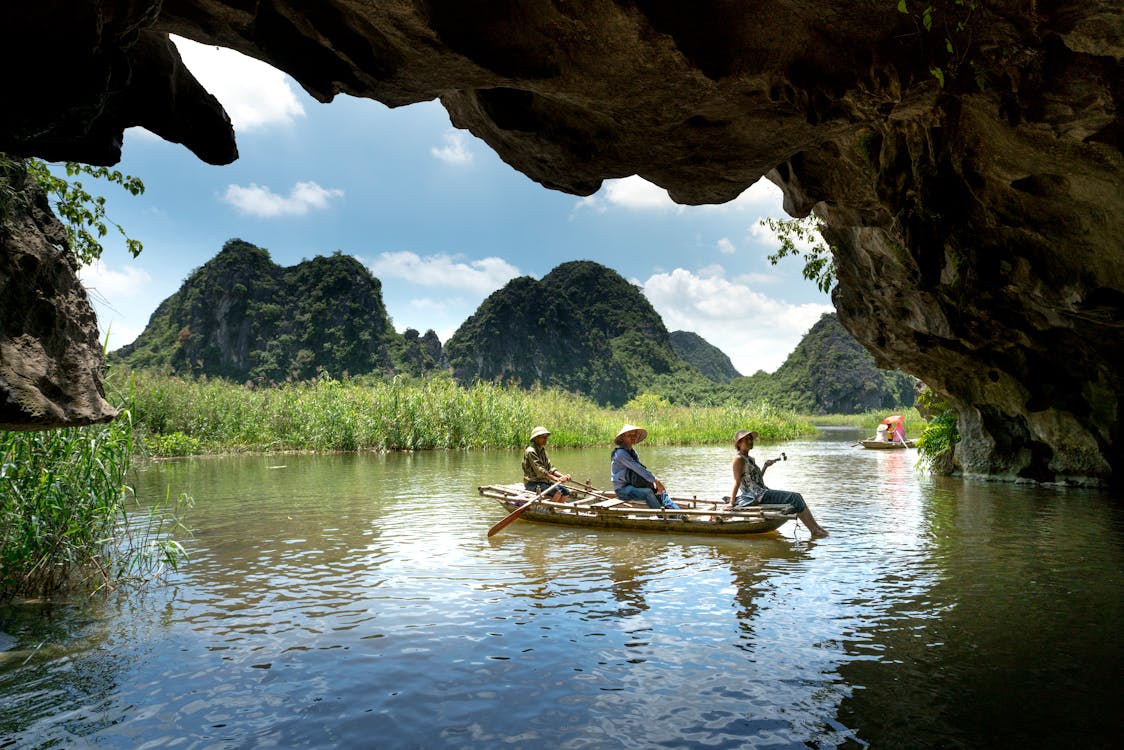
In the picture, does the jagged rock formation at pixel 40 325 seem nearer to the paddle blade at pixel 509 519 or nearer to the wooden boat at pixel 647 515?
the paddle blade at pixel 509 519

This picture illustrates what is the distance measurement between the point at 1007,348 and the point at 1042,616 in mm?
7376

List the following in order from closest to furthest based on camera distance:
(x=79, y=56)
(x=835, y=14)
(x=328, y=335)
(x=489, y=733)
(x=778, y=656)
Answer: (x=79, y=56) → (x=489, y=733) → (x=835, y=14) → (x=778, y=656) → (x=328, y=335)

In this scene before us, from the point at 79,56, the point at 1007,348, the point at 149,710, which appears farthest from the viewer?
the point at 1007,348

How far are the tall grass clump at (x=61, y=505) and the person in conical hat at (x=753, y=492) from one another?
6.10m

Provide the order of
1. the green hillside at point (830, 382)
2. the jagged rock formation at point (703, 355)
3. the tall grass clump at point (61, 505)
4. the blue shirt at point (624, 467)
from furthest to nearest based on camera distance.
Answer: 1. the jagged rock formation at point (703, 355)
2. the green hillside at point (830, 382)
3. the blue shirt at point (624, 467)
4. the tall grass clump at point (61, 505)

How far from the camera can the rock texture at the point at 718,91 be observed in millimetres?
3746

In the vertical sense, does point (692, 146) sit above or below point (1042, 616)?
above

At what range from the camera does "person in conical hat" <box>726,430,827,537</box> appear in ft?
28.5

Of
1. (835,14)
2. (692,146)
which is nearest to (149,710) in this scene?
(692,146)

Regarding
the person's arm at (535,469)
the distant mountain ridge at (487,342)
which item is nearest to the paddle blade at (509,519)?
the person's arm at (535,469)

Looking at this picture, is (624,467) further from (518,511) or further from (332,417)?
(332,417)

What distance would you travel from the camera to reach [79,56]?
2.96 meters

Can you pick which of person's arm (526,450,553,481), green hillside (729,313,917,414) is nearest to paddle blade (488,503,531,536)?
person's arm (526,450,553,481)

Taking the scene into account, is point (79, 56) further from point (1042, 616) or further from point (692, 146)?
point (1042, 616)
